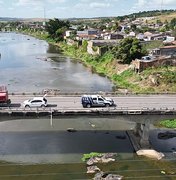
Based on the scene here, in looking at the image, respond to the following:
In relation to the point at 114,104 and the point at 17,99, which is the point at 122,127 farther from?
the point at 17,99

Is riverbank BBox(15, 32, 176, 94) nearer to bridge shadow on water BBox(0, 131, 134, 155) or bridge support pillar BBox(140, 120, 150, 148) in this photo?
bridge shadow on water BBox(0, 131, 134, 155)

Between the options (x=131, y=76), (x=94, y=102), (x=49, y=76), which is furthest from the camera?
(x=49, y=76)

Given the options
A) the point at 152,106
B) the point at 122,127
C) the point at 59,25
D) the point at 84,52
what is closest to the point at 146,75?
the point at 122,127

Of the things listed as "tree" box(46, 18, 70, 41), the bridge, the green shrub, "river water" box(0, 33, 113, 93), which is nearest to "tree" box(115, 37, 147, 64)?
"river water" box(0, 33, 113, 93)

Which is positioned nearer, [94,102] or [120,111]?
[120,111]

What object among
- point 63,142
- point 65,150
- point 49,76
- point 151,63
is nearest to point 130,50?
point 151,63

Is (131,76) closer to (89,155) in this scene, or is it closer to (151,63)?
(151,63)
